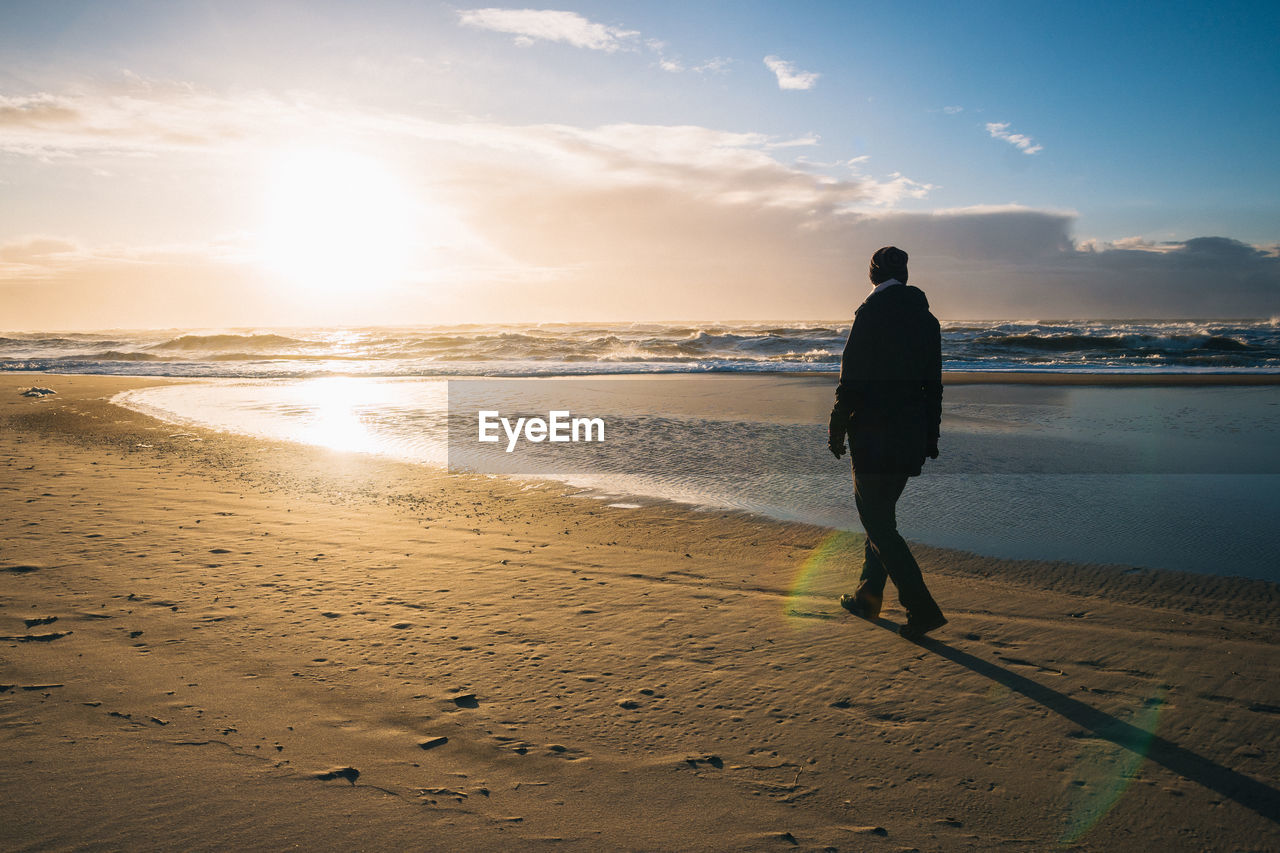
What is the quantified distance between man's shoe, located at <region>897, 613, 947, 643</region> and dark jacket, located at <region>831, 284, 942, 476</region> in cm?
86

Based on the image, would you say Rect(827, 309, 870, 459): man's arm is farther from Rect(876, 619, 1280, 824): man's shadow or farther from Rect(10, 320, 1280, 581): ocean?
Rect(10, 320, 1280, 581): ocean

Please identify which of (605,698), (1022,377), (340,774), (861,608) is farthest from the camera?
(1022,377)

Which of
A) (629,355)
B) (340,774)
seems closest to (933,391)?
(340,774)

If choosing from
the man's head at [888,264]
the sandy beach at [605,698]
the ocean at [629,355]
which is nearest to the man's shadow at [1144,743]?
the sandy beach at [605,698]

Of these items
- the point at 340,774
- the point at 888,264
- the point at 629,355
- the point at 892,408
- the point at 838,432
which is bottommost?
the point at 340,774

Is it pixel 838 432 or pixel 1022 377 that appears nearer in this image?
pixel 838 432

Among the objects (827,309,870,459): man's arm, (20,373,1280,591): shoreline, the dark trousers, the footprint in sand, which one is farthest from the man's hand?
the footprint in sand

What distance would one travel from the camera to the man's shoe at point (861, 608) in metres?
4.51

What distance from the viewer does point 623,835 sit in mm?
2475

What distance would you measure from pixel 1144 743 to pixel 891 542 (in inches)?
60.2

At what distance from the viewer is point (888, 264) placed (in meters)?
4.36

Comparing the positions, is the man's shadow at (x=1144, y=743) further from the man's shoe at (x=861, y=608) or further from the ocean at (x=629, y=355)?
the ocean at (x=629, y=355)

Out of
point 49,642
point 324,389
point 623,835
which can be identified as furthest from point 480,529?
point 324,389

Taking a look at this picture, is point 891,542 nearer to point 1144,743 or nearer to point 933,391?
point 933,391
